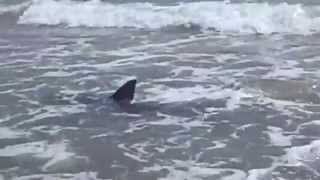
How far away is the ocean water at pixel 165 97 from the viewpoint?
5582mm

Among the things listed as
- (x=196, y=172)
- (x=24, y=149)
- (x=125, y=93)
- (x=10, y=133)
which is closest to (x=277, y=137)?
(x=196, y=172)

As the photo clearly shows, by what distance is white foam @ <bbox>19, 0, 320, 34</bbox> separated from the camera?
11349 mm

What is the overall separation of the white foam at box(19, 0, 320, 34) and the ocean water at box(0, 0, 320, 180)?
0.15 ft

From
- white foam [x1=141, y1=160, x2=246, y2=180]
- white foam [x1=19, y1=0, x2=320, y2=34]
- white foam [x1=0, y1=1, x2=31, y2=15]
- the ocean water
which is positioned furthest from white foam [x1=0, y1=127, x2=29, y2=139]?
white foam [x1=0, y1=1, x2=31, y2=15]

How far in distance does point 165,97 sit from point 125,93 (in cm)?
45

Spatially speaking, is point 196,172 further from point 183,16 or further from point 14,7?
point 14,7

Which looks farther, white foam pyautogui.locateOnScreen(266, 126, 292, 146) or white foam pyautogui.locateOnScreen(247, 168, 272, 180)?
white foam pyautogui.locateOnScreen(266, 126, 292, 146)

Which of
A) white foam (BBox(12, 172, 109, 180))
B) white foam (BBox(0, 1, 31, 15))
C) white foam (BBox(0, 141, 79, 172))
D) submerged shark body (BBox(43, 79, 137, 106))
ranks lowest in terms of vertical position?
white foam (BBox(12, 172, 109, 180))

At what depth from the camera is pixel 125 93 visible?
7031mm

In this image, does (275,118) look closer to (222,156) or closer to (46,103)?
(222,156)

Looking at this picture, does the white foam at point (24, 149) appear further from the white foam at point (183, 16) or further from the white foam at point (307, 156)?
the white foam at point (183, 16)

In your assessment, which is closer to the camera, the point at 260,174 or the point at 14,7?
the point at 260,174

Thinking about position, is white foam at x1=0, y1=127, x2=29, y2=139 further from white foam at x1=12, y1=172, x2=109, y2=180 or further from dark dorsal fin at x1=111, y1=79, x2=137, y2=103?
dark dorsal fin at x1=111, y1=79, x2=137, y2=103

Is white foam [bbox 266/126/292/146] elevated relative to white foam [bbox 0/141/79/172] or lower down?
lower down
